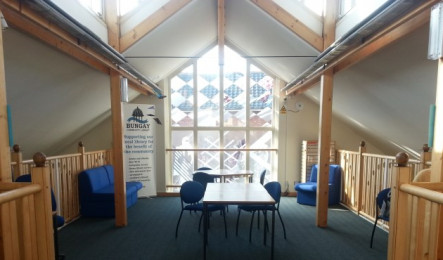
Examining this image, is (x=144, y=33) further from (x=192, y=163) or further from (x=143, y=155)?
(x=192, y=163)

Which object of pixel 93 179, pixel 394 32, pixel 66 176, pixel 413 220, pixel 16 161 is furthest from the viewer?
pixel 93 179

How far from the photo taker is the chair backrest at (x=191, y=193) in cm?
350

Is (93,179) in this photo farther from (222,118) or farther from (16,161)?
(222,118)

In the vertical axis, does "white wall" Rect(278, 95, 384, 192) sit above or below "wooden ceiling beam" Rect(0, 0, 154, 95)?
below

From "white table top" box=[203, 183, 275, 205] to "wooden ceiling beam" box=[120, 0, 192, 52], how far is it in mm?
2674

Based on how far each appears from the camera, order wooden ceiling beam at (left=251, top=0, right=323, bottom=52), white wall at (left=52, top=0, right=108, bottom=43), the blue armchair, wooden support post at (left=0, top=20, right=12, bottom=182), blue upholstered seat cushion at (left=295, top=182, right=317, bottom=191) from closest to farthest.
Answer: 1. wooden support post at (left=0, top=20, right=12, bottom=182)
2. white wall at (left=52, top=0, right=108, bottom=43)
3. wooden ceiling beam at (left=251, top=0, right=323, bottom=52)
4. blue upholstered seat cushion at (left=295, top=182, right=317, bottom=191)
5. the blue armchair

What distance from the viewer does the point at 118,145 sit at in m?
3.71

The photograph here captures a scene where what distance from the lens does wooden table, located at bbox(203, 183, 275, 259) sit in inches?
108

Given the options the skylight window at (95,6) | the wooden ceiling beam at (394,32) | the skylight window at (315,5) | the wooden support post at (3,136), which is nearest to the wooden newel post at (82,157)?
the skylight window at (95,6)

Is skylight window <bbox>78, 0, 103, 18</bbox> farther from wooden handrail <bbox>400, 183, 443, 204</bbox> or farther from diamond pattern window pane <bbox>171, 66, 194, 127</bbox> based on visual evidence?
wooden handrail <bbox>400, 183, 443, 204</bbox>

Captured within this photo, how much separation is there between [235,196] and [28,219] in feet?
6.94

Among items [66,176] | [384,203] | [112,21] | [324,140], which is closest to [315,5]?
[324,140]

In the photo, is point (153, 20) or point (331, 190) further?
point (331, 190)

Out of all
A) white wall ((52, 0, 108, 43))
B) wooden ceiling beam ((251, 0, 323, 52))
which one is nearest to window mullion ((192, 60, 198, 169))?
white wall ((52, 0, 108, 43))
